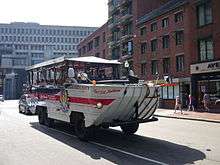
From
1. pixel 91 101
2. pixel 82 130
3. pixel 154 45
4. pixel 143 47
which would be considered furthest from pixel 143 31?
pixel 91 101

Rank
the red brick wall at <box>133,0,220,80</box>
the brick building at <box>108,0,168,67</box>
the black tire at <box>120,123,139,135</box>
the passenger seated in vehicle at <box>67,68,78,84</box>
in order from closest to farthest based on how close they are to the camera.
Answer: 1. the passenger seated in vehicle at <box>67,68,78,84</box>
2. the black tire at <box>120,123,139,135</box>
3. the red brick wall at <box>133,0,220,80</box>
4. the brick building at <box>108,0,168,67</box>

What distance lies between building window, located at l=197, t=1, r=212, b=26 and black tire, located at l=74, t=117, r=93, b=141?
24.0 metres

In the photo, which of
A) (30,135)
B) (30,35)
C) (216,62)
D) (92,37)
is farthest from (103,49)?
(30,35)

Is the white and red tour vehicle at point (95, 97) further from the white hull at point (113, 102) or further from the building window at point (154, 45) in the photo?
the building window at point (154, 45)

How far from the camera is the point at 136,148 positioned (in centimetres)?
1170

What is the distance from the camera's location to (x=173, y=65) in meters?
40.8

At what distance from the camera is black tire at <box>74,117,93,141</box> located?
1319 centimetres

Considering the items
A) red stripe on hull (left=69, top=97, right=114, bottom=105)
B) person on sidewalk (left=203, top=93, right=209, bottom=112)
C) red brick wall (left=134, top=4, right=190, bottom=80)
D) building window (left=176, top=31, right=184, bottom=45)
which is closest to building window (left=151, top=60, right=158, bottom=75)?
red brick wall (left=134, top=4, right=190, bottom=80)

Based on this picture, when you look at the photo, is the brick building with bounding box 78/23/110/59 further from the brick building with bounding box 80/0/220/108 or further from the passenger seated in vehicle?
the passenger seated in vehicle

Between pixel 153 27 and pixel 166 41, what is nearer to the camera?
pixel 166 41

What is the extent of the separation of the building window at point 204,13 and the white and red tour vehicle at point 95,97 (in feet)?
68.6

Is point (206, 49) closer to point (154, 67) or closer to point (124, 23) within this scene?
point (154, 67)

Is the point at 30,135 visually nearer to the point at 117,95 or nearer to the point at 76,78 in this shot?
the point at 76,78

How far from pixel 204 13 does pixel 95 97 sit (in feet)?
84.0
